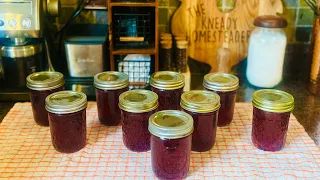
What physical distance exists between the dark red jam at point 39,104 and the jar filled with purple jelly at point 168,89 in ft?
0.86

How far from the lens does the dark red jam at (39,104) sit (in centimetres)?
108

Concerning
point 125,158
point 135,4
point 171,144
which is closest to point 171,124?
point 171,144

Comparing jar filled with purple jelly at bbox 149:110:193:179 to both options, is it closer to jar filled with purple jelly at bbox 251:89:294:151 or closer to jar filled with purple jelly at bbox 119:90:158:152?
jar filled with purple jelly at bbox 119:90:158:152

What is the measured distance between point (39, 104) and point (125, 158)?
30 centimetres

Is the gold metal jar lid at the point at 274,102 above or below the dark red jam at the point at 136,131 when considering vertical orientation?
above

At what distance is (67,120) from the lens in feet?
3.14

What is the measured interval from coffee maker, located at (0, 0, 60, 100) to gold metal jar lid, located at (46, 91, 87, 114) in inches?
12.0

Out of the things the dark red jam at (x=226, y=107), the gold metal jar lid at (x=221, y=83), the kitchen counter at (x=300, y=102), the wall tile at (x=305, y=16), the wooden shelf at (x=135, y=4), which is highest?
the wooden shelf at (x=135, y=4)

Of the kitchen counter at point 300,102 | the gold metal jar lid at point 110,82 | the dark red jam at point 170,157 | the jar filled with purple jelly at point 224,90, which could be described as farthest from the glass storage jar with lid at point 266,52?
the dark red jam at point 170,157

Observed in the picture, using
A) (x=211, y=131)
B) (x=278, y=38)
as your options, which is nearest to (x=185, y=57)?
(x=278, y=38)

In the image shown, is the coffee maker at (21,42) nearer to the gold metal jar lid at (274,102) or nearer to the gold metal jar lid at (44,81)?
the gold metal jar lid at (44,81)

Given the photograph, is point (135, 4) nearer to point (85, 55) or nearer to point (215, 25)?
point (85, 55)

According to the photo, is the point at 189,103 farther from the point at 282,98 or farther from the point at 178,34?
the point at 178,34

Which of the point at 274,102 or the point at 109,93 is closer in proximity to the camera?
the point at 274,102
